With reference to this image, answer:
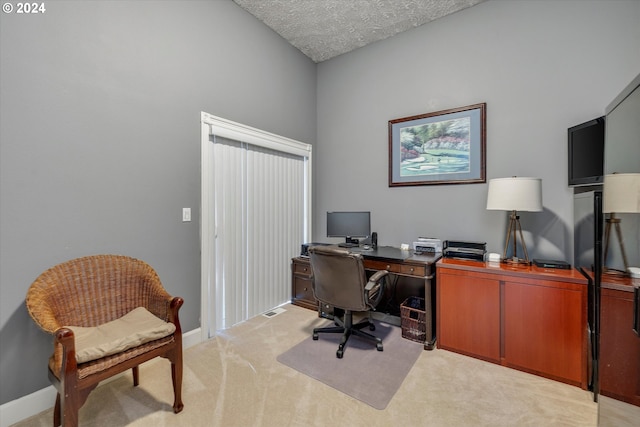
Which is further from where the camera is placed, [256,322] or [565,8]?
[256,322]

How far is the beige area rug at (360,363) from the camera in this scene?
1.93 m

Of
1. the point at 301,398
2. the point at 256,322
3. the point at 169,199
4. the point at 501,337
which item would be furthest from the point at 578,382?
the point at 169,199

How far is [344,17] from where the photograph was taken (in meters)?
3.02

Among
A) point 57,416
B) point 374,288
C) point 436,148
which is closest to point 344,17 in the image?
point 436,148

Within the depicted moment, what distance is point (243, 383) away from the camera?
1998 mm

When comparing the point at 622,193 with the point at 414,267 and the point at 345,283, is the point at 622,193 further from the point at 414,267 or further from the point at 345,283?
the point at 345,283

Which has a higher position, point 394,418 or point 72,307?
point 72,307

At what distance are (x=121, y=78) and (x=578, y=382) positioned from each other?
158 inches

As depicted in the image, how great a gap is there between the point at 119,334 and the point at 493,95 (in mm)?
3681

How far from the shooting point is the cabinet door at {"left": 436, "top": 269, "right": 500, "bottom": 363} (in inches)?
89.2

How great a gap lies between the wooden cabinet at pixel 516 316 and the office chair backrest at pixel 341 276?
2.56 feet

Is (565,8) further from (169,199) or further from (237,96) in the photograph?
(169,199)

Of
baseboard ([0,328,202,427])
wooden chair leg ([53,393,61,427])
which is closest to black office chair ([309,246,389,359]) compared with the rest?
wooden chair leg ([53,393,61,427])

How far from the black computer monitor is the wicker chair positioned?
195cm
